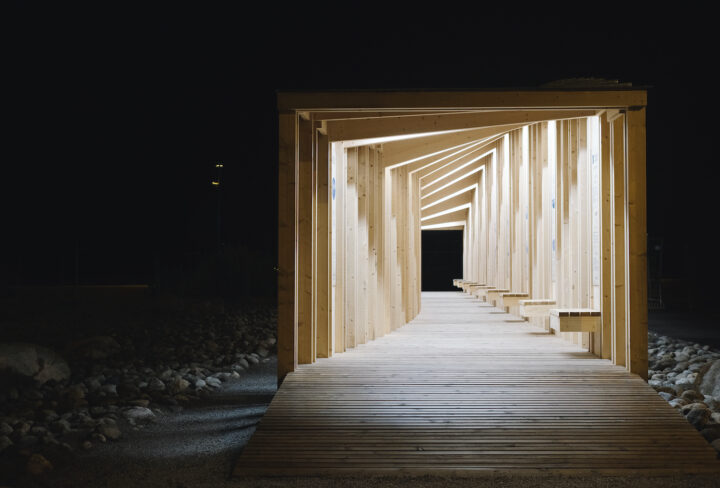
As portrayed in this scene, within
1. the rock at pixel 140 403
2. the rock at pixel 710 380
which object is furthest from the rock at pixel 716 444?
the rock at pixel 140 403

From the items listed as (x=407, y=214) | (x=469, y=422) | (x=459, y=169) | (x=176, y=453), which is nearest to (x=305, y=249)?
(x=176, y=453)

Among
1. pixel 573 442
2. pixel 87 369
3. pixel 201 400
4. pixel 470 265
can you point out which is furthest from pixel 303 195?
pixel 470 265

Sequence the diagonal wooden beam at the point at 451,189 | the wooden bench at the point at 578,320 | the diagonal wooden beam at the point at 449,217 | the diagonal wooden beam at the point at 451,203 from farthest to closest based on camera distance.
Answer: the diagonal wooden beam at the point at 449,217 → the diagonal wooden beam at the point at 451,203 → the diagonal wooden beam at the point at 451,189 → the wooden bench at the point at 578,320

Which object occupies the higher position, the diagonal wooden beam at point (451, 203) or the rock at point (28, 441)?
the diagonal wooden beam at point (451, 203)

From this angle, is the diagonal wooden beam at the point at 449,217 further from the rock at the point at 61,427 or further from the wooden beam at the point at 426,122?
the rock at the point at 61,427

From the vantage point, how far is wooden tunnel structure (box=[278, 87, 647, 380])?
6.23 metres

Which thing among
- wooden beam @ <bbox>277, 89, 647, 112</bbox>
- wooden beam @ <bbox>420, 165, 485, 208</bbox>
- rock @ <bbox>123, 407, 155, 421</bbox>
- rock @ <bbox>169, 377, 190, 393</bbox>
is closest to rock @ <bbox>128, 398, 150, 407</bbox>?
rock @ <bbox>123, 407, 155, 421</bbox>

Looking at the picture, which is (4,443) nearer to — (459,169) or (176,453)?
(176,453)

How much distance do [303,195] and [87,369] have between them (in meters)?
3.98

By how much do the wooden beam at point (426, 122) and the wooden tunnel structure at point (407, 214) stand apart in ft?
0.05

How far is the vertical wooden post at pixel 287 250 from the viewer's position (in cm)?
615

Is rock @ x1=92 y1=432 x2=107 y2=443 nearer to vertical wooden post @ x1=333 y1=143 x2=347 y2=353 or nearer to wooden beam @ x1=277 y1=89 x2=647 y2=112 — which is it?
vertical wooden post @ x1=333 y1=143 x2=347 y2=353

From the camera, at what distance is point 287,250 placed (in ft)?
20.4

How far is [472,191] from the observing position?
20.7 metres
